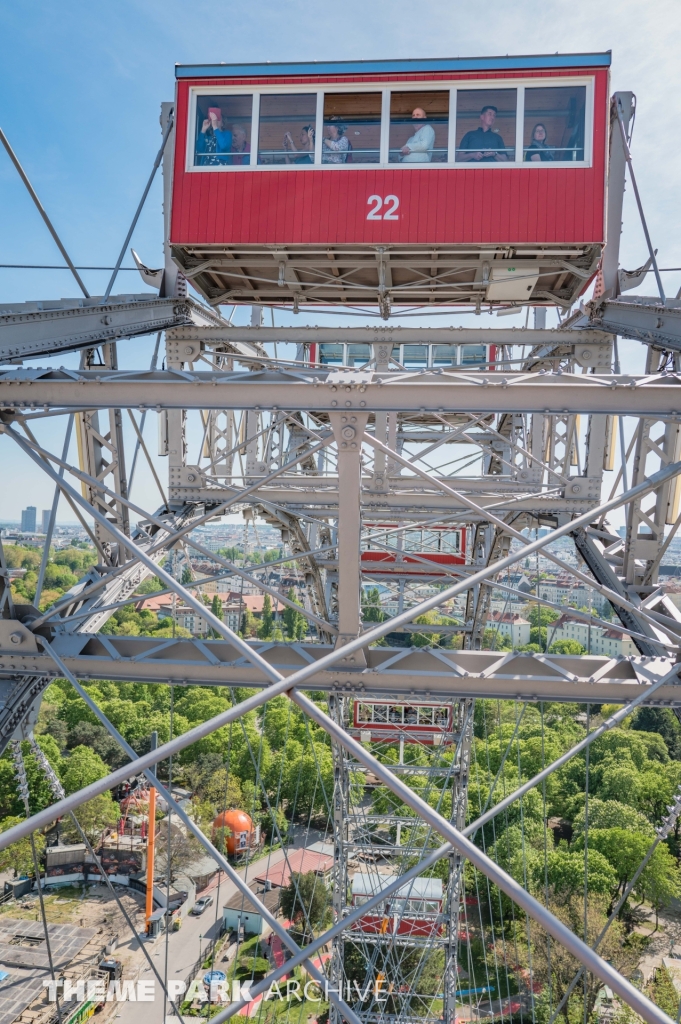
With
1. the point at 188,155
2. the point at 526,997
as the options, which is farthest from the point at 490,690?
the point at 526,997

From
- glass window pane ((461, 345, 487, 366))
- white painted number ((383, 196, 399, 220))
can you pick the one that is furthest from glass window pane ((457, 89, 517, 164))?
glass window pane ((461, 345, 487, 366))

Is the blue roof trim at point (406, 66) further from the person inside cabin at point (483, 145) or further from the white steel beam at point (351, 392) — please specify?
the white steel beam at point (351, 392)

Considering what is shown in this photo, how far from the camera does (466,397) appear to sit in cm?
509

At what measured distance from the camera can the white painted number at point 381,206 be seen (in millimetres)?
7945

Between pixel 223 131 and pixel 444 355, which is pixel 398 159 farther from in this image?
pixel 444 355

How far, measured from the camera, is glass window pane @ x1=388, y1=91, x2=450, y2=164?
25.4 feet

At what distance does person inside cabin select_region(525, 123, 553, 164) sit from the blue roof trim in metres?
0.64

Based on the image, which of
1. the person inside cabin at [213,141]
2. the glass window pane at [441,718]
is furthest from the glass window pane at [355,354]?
the person inside cabin at [213,141]

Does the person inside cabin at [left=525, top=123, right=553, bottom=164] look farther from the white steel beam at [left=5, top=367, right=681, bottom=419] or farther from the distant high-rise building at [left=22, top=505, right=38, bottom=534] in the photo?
the distant high-rise building at [left=22, top=505, right=38, bottom=534]

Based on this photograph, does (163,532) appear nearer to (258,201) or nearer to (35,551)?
(258,201)

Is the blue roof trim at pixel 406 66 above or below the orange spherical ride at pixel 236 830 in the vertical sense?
above

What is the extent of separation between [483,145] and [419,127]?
2.56ft

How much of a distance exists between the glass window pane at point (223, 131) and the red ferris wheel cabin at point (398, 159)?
1 cm

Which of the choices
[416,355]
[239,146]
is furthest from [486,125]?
[416,355]
